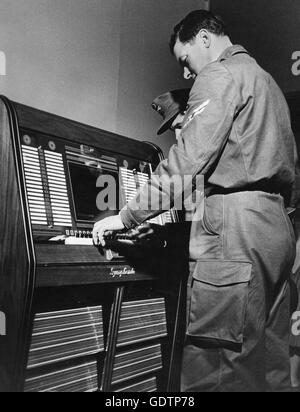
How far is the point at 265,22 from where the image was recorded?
2.87 metres

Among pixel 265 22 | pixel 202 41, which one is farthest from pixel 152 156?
pixel 265 22

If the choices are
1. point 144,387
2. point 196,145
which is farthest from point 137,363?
point 196,145

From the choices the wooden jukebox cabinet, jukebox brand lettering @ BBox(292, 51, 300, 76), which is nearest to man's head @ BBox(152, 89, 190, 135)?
the wooden jukebox cabinet

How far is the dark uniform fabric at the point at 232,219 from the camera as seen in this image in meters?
1.50

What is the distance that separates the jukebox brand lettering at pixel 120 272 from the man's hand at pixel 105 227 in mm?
115

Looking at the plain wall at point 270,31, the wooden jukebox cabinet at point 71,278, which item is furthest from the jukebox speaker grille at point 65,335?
the plain wall at point 270,31

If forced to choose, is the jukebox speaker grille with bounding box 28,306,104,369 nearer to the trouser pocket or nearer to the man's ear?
the trouser pocket

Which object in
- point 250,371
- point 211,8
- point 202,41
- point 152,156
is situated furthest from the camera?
point 211,8

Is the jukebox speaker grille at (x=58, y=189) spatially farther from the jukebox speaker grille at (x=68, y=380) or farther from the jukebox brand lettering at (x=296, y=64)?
the jukebox brand lettering at (x=296, y=64)

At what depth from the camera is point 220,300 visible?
4.98 feet

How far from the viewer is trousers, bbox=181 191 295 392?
1502 mm

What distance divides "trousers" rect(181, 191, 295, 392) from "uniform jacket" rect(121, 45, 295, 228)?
0.07 metres

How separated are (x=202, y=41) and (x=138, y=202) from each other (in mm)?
754
